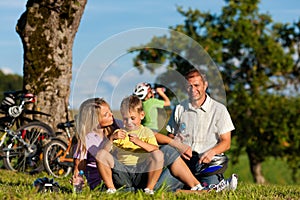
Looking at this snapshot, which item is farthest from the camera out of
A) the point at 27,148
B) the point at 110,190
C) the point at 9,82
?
the point at 9,82

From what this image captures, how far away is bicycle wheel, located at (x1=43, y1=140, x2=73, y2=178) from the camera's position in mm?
10492

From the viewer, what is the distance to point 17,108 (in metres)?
10.9

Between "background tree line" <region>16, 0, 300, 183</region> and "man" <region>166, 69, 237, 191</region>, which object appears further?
"background tree line" <region>16, 0, 300, 183</region>

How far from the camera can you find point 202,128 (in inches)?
252

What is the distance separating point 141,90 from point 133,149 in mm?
1795

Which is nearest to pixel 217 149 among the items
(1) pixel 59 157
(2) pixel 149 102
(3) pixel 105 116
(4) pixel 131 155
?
(4) pixel 131 155

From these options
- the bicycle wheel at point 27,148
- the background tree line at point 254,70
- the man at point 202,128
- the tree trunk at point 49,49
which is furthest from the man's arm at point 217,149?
the background tree line at point 254,70

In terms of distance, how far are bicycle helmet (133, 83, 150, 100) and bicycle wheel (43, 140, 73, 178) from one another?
3.31 m

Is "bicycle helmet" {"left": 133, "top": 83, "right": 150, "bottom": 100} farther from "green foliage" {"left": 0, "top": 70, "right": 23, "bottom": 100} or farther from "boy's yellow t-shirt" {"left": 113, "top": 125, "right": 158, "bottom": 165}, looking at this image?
"green foliage" {"left": 0, "top": 70, "right": 23, "bottom": 100}

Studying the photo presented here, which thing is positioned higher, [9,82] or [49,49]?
[9,82]

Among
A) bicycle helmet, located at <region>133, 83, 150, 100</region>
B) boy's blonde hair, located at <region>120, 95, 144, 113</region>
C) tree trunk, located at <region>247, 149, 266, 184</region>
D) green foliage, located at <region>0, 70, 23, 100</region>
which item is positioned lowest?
tree trunk, located at <region>247, 149, 266, 184</region>

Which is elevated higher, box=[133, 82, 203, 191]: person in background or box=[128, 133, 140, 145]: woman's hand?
box=[128, 133, 140, 145]: woman's hand

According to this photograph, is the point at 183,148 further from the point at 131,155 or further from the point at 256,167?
the point at 256,167

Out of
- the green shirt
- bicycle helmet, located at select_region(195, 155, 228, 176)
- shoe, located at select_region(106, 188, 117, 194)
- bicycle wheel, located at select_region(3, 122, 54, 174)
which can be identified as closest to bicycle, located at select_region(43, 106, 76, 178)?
bicycle wheel, located at select_region(3, 122, 54, 174)
